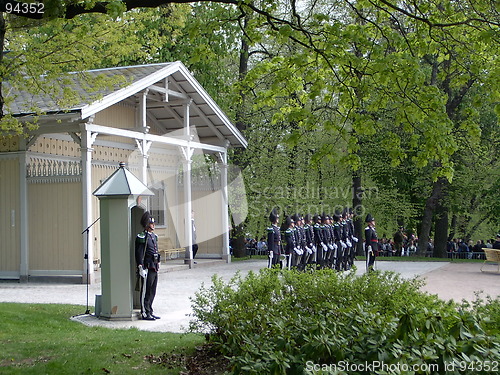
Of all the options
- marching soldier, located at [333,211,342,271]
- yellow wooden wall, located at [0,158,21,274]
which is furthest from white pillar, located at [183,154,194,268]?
yellow wooden wall, located at [0,158,21,274]

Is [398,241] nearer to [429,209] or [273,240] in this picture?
[429,209]

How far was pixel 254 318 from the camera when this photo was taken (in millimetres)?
6863

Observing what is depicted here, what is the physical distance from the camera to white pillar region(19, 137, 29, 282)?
17.3 metres

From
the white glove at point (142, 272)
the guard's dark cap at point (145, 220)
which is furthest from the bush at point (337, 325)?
the guard's dark cap at point (145, 220)

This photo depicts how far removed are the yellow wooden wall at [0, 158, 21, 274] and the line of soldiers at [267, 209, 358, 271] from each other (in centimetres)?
702

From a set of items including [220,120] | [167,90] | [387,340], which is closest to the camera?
[387,340]

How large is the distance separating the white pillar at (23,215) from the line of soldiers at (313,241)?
669cm

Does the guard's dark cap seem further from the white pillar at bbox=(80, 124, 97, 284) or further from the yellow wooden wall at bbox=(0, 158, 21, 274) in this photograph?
the yellow wooden wall at bbox=(0, 158, 21, 274)

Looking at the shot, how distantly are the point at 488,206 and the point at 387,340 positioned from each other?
27763mm

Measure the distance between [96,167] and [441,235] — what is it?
17662 mm

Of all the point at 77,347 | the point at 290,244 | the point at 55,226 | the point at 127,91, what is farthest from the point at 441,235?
the point at 77,347

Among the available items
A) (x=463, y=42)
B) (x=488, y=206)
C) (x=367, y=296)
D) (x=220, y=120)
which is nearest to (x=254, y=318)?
(x=367, y=296)

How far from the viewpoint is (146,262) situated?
38.5ft

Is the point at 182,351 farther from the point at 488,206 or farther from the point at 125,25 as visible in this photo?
the point at 488,206
